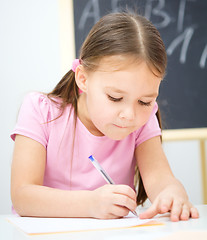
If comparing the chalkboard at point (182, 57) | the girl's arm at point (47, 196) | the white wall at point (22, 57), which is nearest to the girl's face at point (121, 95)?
the girl's arm at point (47, 196)

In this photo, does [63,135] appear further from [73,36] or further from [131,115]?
[73,36]

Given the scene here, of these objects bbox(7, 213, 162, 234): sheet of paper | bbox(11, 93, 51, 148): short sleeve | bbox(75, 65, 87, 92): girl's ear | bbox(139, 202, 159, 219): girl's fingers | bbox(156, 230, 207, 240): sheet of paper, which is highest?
bbox(75, 65, 87, 92): girl's ear

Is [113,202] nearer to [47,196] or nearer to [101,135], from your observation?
[47,196]

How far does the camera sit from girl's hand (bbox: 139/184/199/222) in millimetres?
712

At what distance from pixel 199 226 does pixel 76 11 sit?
1240 mm

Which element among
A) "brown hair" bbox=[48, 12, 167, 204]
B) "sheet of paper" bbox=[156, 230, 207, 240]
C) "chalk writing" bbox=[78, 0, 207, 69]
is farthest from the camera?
"chalk writing" bbox=[78, 0, 207, 69]

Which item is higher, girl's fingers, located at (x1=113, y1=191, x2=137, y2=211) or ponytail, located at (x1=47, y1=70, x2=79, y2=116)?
ponytail, located at (x1=47, y1=70, x2=79, y2=116)

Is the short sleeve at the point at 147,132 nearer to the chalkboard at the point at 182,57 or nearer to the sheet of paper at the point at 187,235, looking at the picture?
the sheet of paper at the point at 187,235

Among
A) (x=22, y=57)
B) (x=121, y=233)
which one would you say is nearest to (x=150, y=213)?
(x=121, y=233)

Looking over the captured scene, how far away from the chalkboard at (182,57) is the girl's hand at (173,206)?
925 mm

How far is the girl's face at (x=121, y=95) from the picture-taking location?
0.75 m

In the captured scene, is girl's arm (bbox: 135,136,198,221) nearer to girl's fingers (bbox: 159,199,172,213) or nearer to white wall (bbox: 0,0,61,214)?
girl's fingers (bbox: 159,199,172,213)

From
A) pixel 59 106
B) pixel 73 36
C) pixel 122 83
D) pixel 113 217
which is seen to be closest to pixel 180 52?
pixel 73 36

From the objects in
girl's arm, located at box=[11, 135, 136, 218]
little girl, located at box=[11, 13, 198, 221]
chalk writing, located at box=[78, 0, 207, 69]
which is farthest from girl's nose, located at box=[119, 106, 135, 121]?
chalk writing, located at box=[78, 0, 207, 69]
